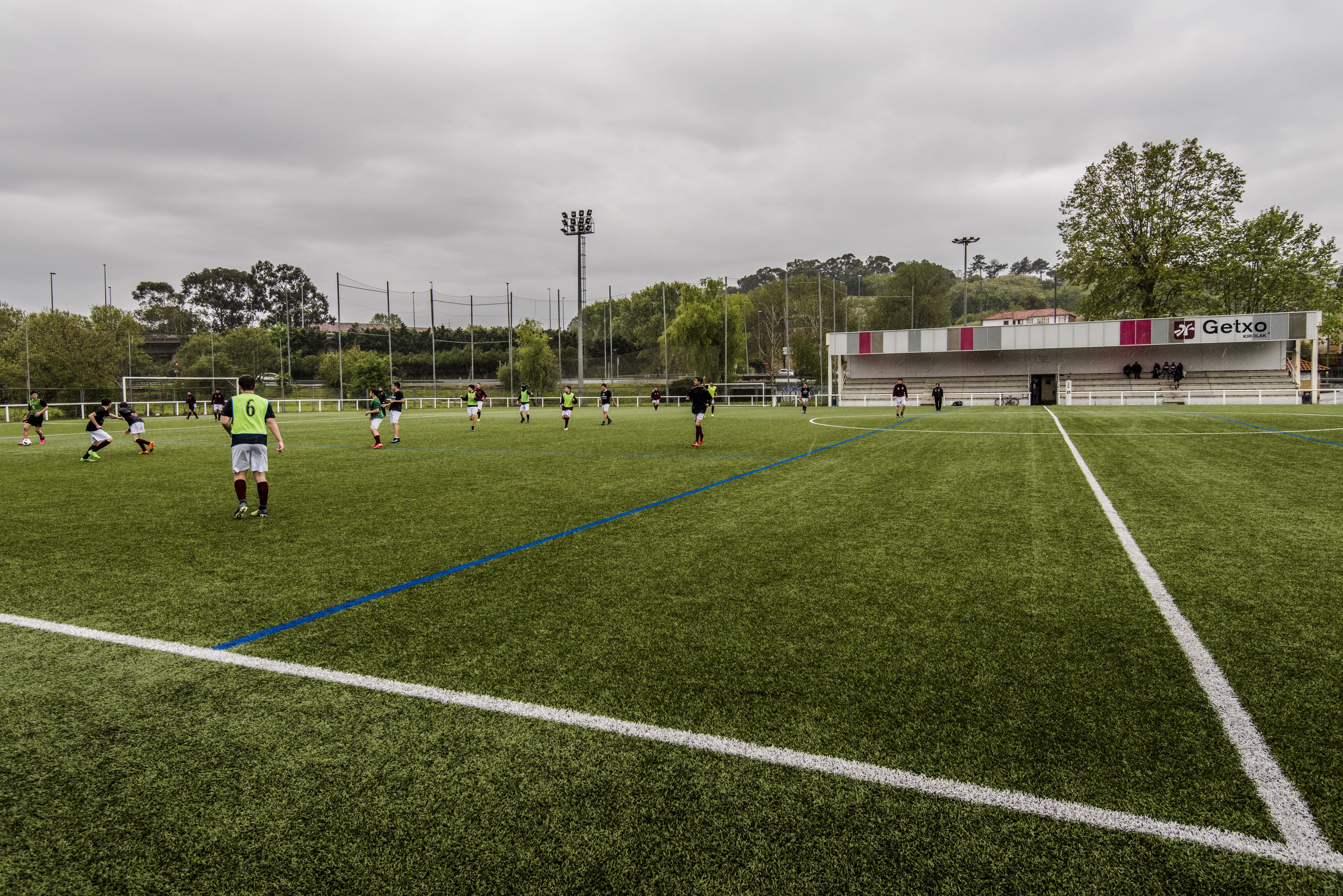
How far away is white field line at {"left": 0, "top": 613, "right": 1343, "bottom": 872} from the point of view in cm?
251

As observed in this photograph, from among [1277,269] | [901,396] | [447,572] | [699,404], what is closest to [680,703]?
[447,572]

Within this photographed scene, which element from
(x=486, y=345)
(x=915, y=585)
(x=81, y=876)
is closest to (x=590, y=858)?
(x=81, y=876)

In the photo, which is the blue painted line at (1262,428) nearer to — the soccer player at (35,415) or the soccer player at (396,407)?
the soccer player at (396,407)

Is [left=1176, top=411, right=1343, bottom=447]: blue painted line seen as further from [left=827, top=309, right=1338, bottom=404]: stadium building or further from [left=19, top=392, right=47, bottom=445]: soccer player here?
[left=19, top=392, right=47, bottom=445]: soccer player

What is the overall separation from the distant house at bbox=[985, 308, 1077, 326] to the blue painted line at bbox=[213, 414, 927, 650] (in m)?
84.0

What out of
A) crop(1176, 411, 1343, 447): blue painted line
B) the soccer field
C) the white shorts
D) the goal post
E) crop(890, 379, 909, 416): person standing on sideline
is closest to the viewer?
the soccer field

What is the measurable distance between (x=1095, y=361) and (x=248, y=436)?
57.8 meters

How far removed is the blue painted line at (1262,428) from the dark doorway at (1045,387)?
20.2 m

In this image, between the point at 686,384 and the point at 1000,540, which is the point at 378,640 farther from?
the point at 686,384

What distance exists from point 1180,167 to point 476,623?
6438 cm

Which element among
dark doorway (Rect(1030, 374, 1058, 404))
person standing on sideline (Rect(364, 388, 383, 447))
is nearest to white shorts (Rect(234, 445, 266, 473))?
person standing on sideline (Rect(364, 388, 383, 447))

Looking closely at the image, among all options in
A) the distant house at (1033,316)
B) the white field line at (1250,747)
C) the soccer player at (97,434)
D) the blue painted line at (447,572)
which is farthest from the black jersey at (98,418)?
the distant house at (1033,316)

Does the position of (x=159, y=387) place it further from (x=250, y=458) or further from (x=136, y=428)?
(x=250, y=458)

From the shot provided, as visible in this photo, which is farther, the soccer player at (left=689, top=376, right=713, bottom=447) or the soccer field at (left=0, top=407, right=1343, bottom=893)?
the soccer player at (left=689, top=376, right=713, bottom=447)
